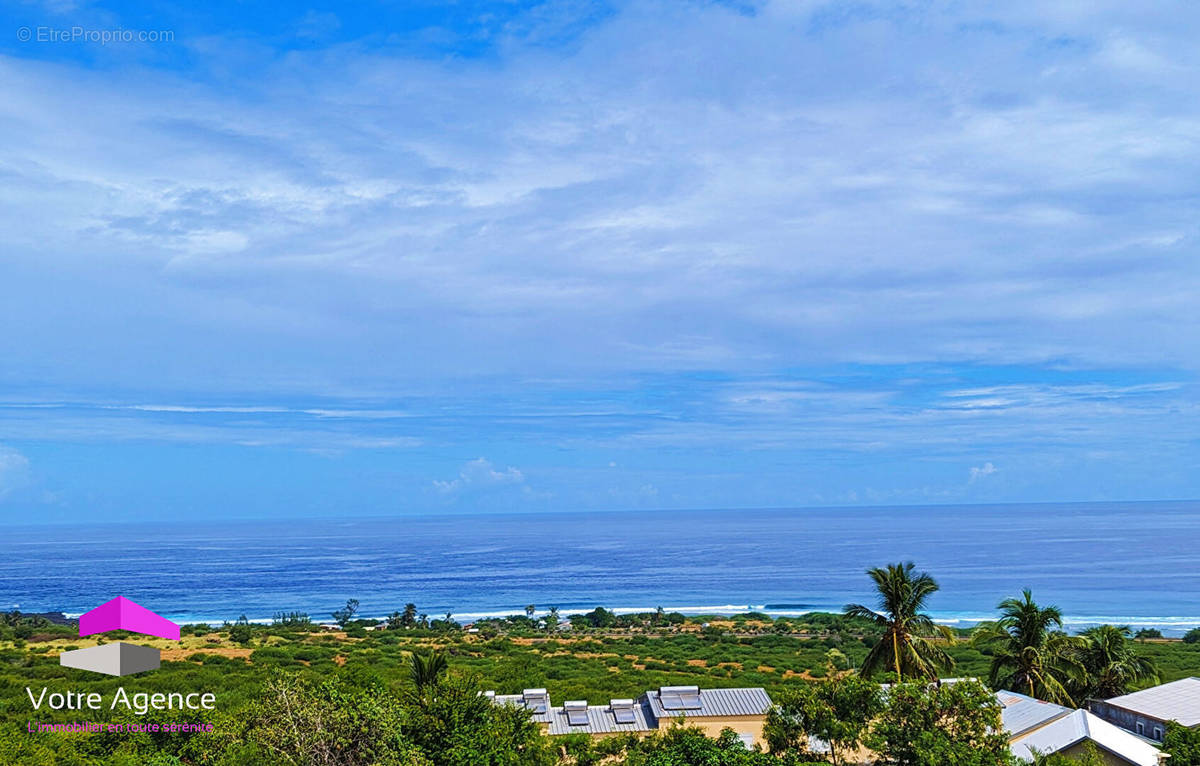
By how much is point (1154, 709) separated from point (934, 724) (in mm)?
10307

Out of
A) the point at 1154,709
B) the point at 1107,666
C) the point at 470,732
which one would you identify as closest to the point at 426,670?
the point at 470,732

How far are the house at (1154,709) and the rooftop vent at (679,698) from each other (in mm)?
13619

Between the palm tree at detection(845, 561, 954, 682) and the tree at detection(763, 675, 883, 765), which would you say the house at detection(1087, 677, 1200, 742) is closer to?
the palm tree at detection(845, 561, 954, 682)

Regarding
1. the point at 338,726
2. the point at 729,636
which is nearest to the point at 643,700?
the point at 338,726

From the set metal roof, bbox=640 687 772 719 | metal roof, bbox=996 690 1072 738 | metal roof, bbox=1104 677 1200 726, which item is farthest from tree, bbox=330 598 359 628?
metal roof, bbox=1104 677 1200 726

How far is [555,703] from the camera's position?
121ft

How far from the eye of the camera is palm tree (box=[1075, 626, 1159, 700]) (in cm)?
3133

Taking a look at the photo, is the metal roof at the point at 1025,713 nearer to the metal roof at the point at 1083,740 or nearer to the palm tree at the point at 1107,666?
the metal roof at the point at 1083,740

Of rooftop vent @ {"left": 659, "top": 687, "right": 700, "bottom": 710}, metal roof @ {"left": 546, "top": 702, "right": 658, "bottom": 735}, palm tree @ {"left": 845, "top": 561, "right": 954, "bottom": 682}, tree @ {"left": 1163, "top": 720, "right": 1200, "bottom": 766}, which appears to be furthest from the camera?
rooftop vent @ {"left": 659, "top": 687, "right": 700, "bottom": 710}

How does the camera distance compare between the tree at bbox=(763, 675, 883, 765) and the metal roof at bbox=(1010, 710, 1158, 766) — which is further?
the metal roof at bbox=(1010, 710, 1158, 766)

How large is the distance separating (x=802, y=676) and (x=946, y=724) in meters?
30.8

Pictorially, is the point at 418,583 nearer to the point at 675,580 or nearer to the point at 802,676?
the point at 675,580

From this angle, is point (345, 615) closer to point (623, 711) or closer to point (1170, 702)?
point (623, 711)

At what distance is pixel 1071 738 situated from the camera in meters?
24.1
